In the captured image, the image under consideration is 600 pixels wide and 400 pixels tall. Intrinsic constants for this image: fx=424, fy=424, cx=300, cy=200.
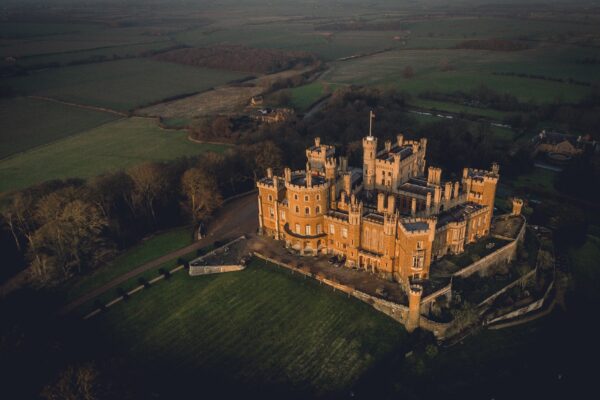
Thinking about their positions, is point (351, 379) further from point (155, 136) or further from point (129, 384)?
point (155, 136)

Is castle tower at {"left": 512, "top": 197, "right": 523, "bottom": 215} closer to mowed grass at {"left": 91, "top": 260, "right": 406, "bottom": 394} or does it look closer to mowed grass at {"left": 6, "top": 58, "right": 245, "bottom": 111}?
mowed grass at {"left": 91, "top": 260, "right": 406, "bottom": 394}

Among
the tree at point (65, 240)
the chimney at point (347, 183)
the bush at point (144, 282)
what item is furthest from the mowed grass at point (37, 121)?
the chimney at point (347, 183)

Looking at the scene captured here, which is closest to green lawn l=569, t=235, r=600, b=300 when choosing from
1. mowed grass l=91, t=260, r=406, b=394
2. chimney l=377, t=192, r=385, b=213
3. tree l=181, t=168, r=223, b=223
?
mowed grass l=91, t=260, r=406, b=394

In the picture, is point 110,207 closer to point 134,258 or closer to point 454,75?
point 134,258

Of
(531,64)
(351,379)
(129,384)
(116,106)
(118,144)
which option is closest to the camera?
(129,384)

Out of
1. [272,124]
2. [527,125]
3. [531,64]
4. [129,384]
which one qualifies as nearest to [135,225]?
[129,384]

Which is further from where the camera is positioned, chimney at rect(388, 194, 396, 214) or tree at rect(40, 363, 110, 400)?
chimney at rect(388, 194, 396, 214)
